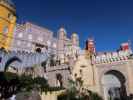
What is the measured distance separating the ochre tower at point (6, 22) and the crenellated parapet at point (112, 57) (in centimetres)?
2285

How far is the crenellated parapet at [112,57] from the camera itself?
127 ft


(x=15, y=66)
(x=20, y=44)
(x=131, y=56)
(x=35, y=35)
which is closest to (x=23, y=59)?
(x=15, y=66)

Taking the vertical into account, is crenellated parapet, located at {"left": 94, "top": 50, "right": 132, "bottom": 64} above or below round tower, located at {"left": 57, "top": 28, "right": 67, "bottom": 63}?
below

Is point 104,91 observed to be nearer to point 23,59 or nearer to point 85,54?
point 85,54

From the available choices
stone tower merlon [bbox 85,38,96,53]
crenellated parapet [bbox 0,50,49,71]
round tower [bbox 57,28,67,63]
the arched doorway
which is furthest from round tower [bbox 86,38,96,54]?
crenellated parapet [bbox 0,50,49,71]

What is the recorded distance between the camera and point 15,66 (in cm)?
4191

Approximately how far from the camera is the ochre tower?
158 ft

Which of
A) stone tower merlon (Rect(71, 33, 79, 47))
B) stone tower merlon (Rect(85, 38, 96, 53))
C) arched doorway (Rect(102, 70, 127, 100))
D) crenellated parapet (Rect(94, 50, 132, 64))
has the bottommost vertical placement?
arched doorway (Rect(102, 70, 127, 100))

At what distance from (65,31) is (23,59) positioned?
24.1m

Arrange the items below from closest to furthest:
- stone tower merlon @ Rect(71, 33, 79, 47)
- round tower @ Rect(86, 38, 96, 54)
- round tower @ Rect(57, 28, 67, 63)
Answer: round tower @ Rect(86, 38, 96, 54) < round tower @ Rect(57, 28, 67, 63) < stone tower merlon @ Rect(71, 33, 79, 47)

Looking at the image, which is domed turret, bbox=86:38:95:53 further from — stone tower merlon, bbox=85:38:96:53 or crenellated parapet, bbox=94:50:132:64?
crenellated parapet, bbox=94:50:132:64

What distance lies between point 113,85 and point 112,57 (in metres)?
5.64

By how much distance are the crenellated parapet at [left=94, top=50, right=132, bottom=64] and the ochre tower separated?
22846mm

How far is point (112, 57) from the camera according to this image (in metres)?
39.9
